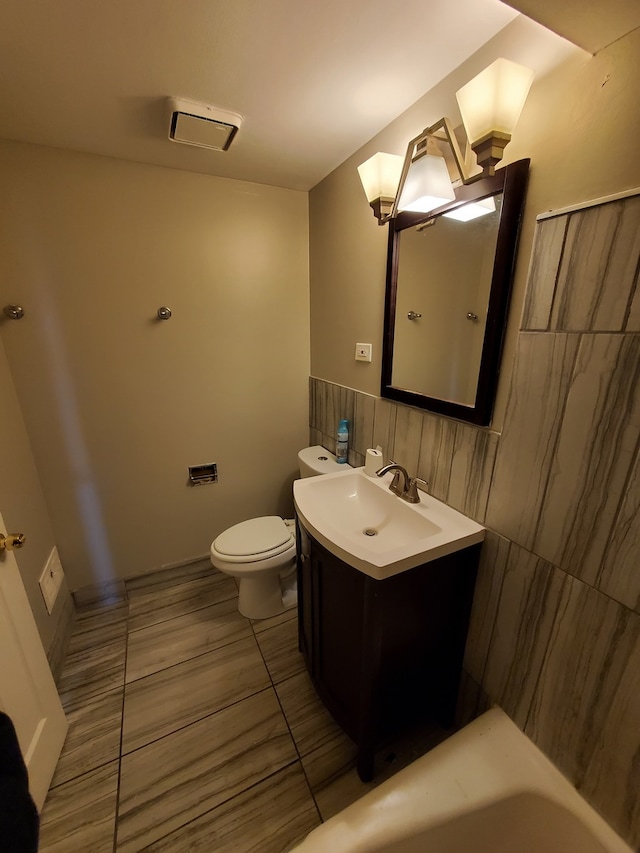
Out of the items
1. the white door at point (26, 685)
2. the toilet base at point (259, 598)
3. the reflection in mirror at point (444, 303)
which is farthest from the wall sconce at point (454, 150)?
the toilet base at point (259, 598)

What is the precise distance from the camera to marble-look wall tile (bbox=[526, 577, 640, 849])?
30.6 inches

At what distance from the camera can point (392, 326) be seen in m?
1.42

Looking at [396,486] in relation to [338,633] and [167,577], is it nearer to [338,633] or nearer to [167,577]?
[338,633]

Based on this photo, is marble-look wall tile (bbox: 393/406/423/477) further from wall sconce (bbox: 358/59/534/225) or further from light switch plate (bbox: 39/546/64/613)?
light switch plate (bbox: 39/546/64/613)

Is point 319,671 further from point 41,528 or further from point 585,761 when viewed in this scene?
point 41,528

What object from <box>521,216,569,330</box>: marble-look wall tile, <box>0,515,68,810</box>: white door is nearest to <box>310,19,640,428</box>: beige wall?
<box>521,216,569,330</box>: marble-look wall tile

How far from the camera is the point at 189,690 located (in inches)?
58.2

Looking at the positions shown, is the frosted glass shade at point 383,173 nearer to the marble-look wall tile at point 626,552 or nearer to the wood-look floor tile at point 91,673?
the marble-look wall tile at point 626,552

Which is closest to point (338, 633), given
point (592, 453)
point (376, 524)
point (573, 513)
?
point (376, 524)

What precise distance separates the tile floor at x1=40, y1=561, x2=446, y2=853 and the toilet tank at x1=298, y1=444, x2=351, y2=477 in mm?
816

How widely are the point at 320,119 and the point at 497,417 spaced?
1285mm

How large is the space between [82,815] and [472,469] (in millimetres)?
1688

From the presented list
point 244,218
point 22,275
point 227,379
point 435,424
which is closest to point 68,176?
point 22,275

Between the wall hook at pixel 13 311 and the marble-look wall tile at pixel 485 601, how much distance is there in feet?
6.85
